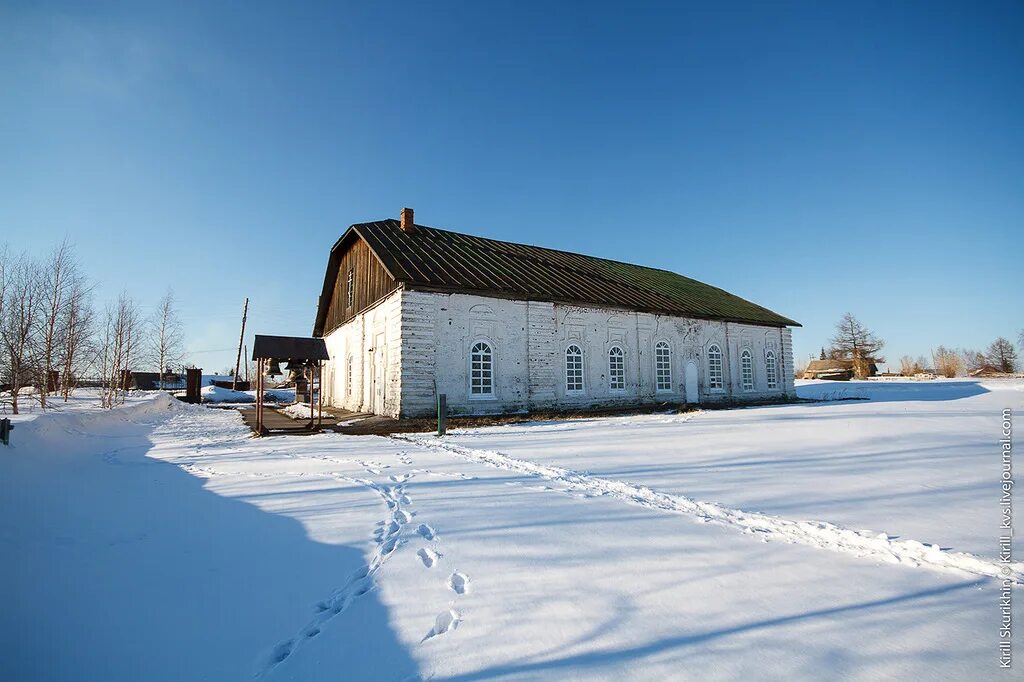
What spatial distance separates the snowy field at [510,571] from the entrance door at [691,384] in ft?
49.1

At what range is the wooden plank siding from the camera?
17606 mm

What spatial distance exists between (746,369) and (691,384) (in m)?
5.23

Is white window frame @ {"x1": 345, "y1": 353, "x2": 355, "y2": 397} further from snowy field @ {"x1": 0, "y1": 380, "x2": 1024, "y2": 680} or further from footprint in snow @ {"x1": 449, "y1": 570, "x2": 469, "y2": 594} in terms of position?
footprint in snow @ {"x1": 449, "y1": 570, "x2": 469, "y2": 594}

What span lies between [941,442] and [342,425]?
14.6 meters

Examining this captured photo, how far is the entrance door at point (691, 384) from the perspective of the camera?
22.1 metres

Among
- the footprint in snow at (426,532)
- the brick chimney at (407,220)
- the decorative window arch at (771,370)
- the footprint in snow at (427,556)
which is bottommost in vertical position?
the footprint in snow at (427,556)

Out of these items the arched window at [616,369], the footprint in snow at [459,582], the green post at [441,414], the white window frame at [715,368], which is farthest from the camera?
the white window frame at [715,368]

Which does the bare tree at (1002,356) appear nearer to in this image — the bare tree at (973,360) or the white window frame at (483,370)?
the bare tree at (973,360)

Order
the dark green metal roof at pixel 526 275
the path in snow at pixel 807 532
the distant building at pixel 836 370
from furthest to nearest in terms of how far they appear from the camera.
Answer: the distant building at pixel 836 370 → the dark green metal roof at pixel 526 275 → the path in snow at pixel 807 532

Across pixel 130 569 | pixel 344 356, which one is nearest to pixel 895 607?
pixel 130 569

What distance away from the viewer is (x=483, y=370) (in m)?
16.6

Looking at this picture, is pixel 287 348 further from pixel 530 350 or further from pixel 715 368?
pixel 715 368

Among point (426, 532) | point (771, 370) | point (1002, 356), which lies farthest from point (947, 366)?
point (426, 532)

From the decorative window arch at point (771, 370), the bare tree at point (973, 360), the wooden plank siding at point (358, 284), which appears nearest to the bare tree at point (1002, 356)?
the bare tree at point (973, 360)
